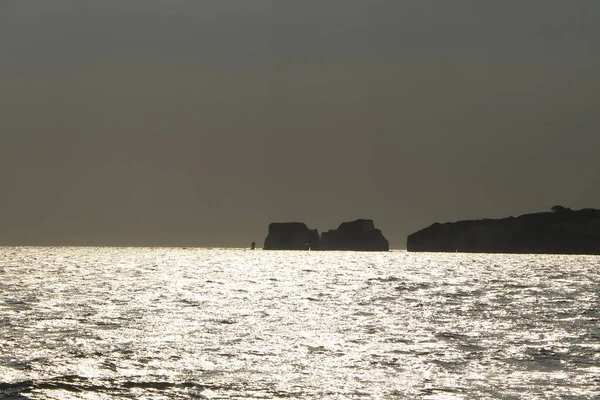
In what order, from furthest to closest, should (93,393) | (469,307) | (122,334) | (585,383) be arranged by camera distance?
(469,307), (122,334), (585,383), (93,393)

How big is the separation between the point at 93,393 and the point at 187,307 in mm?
32233

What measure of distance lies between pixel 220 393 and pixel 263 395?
1.35 metres

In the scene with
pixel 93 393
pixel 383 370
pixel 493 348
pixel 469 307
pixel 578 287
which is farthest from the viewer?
pixel 578 287

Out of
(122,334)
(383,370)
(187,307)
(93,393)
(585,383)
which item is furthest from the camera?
(187,307)

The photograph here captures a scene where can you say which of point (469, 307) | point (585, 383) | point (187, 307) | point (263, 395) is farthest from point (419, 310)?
point (263, 395)

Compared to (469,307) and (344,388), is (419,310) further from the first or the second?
(344,388)

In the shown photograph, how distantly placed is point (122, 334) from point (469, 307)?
29886mm

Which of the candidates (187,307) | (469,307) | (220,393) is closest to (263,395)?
(220,393)

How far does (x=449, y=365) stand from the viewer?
102 ft

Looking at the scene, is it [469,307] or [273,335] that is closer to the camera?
[273,335]

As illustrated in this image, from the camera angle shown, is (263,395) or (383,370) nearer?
(263,395)

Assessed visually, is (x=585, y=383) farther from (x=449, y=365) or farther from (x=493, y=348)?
(x=493, y=348)

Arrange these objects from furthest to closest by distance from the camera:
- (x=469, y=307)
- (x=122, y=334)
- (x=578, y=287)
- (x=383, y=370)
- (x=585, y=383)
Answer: (x=578, y=287), (x=469, y=307), (x=122, y=334), (x=383, y=370), (x=585, y=383)

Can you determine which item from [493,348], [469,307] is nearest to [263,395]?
[493,348]
